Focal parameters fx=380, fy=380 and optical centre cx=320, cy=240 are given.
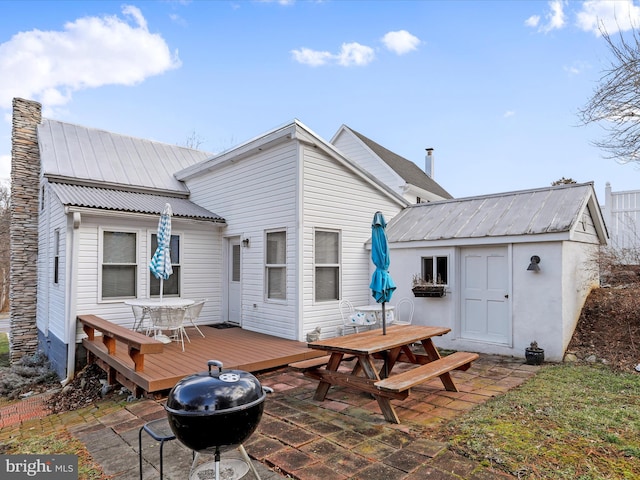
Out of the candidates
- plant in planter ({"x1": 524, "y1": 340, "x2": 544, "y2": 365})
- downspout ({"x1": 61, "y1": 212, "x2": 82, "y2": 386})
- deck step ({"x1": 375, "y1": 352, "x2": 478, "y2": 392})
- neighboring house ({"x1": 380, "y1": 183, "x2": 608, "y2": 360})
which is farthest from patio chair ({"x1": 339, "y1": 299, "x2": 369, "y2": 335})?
downspout ({"x1": 61, "y1": 212, "x2": 82, "y2": 386})

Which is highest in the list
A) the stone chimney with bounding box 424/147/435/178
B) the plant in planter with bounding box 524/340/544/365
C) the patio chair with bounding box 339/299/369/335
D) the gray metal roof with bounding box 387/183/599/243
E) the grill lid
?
the stone chimney with bounding box 424/147/435/178

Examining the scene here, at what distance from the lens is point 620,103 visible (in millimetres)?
8023

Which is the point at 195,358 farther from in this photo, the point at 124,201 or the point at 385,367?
the point at 124,201

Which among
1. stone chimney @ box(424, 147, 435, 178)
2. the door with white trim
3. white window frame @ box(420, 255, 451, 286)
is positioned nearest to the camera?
white window frame @ box(420, 255, 451, 286)

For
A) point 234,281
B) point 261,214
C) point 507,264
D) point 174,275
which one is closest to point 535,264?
point 507,264

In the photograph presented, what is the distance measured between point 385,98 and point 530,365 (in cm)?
1058

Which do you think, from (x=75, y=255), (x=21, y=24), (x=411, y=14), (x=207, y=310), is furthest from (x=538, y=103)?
(x=21, y=24)

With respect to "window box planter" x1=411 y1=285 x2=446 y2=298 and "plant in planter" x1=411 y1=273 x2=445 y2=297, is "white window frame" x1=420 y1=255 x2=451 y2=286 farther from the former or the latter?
"window box planter" x1=411 y1=285 x2=446 y2=298

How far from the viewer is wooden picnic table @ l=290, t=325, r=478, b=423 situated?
3.84 meters

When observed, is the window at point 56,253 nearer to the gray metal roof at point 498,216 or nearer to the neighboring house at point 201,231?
the neighboring house at point 201,231

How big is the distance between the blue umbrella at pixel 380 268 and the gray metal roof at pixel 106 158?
6788 millimetres

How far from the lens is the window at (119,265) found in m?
7.69

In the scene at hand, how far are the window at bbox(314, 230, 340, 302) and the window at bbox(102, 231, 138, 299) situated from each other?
12.7 ft

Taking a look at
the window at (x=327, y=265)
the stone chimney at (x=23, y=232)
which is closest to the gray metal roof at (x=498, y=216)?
the window at (x=327, y=265)
